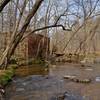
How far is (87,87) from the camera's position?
43.1 feet

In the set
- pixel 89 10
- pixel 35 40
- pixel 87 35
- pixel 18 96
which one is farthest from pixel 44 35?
pixel 18 96

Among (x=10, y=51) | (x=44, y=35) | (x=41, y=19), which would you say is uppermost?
(x=41, y=19)

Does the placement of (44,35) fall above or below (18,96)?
above

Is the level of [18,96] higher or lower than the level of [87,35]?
lower

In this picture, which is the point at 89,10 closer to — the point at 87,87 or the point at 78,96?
the point at 87,87

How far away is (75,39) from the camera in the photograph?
49.6 m

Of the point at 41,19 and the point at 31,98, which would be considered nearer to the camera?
the point at 31,98

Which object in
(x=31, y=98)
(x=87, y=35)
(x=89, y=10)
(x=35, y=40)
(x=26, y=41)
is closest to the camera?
(x=31, y=98)

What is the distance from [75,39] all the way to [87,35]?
700 centimetres

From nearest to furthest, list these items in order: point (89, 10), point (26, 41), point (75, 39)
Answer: point (26, 41)
point (89, 10)
point (75, 39)

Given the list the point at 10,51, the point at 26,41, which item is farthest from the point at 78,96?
the point at 26,41

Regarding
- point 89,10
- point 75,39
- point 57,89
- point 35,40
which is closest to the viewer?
point 57,89

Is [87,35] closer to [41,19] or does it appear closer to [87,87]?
[41,19]

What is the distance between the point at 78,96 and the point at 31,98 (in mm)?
2114
